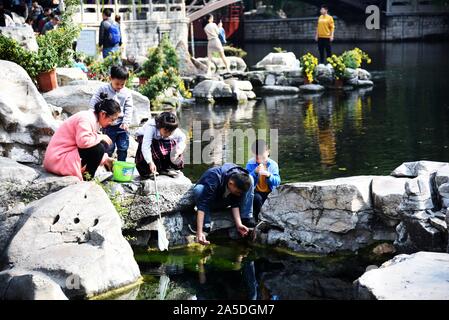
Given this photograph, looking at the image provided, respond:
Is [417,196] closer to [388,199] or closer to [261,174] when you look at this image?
[388,199]

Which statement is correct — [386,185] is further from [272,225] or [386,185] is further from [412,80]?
[412,80]

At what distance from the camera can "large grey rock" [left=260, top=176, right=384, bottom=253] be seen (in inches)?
348

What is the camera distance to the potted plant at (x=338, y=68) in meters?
22.7

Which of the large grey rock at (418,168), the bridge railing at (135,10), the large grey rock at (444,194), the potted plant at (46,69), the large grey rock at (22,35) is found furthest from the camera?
the bridge railing at (135,10)

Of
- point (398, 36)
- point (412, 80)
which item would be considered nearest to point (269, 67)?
point (412, 80)

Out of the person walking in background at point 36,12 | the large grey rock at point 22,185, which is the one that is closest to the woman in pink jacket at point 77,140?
the large grey rock at point 22,185

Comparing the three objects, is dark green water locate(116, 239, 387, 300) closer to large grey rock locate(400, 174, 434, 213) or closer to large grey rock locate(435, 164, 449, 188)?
large grey rock locate(400, 174, 434, 213)

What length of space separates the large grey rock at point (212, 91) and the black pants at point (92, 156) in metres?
12.2

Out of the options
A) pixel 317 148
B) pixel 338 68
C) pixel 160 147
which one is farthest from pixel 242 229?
pixel 338 68

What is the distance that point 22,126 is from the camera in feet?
31.6

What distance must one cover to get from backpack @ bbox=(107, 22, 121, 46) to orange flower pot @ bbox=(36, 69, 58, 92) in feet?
21.0

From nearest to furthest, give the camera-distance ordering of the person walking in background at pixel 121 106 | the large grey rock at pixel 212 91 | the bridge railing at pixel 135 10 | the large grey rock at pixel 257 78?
1. the person walking in background at pixel 121 106
2. the large grey rock at pixel 212 91
3. the large grey rock at pixel 257 78
4. the bridge railing at pixel 135 10

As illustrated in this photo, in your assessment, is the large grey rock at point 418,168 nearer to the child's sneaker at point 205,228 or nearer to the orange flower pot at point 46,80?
the child's sneaker at point 205,228
